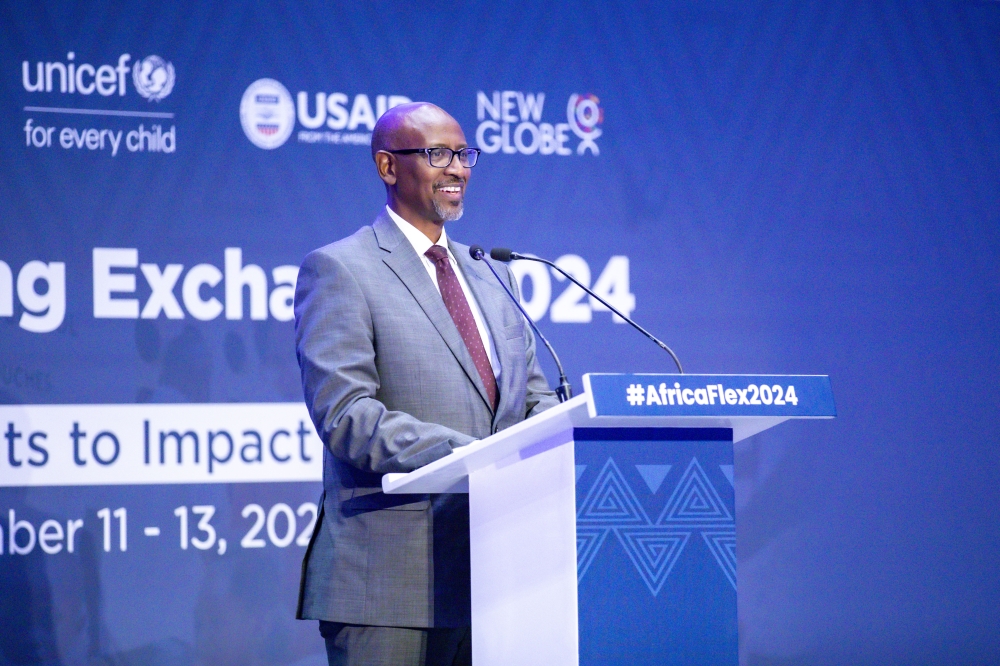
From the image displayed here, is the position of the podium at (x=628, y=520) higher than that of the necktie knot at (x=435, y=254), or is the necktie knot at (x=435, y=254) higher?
the necktie knot at (x=435, y=254)

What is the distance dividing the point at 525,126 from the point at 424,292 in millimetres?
2328

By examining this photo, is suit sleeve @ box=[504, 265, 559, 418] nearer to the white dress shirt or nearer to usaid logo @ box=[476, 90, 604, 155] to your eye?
the white dress shirt

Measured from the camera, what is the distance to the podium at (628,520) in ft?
5.54

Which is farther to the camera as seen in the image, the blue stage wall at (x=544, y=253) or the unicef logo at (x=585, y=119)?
the unicef logo at (x=585, y=119)

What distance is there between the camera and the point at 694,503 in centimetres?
180

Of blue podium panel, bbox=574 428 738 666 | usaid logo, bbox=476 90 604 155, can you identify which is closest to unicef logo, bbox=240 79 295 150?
usaid logo, bbox=476 90 604 155

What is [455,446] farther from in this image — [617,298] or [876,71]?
[876,71]

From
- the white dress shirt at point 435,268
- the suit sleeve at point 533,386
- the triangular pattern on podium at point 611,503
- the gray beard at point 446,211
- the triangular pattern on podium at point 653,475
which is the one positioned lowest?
the triangular pattern on podium at point 611,503

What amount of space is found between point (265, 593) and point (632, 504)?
8.96ft

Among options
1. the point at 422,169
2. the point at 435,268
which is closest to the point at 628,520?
the point at 435,268

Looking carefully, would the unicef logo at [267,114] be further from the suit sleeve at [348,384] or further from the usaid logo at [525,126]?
the suit sleeve at [348,384]

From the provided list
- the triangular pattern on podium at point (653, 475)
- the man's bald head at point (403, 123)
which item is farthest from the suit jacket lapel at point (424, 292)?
the triangular pattern on podium at point (653, 475)

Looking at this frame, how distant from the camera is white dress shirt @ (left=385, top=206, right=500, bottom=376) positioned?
2424mm

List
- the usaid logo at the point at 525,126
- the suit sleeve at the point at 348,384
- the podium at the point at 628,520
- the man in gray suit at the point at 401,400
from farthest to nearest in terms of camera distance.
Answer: the usaid logo at the point at 525,126, the man in gray suit at the point at 401,400, the suit sleeve at the point at 348,384, the podium at the point at 628,520
